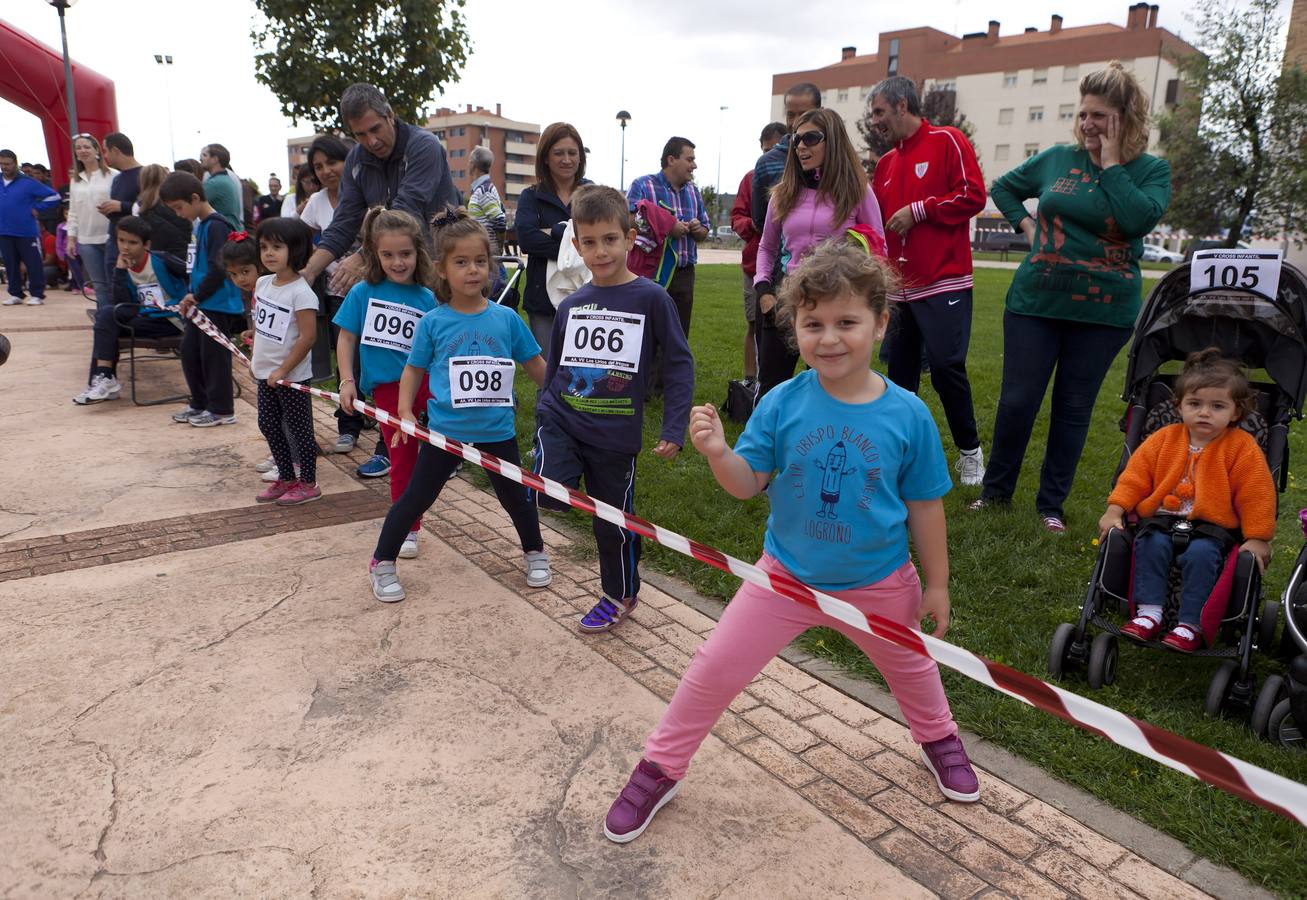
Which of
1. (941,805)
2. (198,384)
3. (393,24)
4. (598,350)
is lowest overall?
(941,805)

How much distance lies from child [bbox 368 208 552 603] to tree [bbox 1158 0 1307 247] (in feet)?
57.8

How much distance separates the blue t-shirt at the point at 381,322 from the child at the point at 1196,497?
11.1 feet

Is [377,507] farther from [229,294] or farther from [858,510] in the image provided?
[858,510]

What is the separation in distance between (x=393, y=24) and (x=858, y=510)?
1425 centimetres

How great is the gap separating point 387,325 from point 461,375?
0.92m

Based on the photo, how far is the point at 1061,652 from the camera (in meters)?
3.18

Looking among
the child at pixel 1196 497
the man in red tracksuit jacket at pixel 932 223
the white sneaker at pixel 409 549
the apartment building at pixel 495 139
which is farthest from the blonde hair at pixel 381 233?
the apartment building at pixel 495 139

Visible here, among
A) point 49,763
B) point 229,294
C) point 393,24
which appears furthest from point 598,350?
point 393,24

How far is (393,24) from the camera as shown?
13.9 meters

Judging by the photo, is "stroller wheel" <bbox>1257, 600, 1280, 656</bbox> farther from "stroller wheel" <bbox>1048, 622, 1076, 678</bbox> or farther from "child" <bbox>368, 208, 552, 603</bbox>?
"child" <bbox>368, 208, 552, 603</bbox>

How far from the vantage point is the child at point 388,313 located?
14.5ft

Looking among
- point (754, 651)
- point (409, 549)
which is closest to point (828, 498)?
point (754, 651)

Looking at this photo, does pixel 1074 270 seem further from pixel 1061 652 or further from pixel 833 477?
pixel 833 477

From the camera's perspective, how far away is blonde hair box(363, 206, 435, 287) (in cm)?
448
